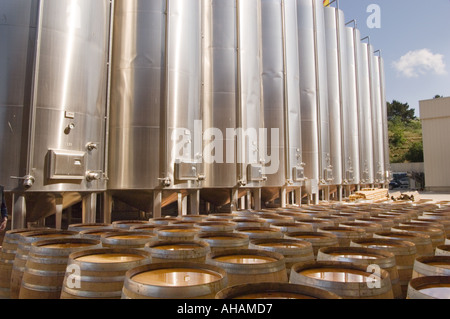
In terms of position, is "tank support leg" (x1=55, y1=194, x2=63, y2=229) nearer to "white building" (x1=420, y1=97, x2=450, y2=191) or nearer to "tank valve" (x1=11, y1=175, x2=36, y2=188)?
→ "tank valve" (x1=11, y1=175, x2=36, y2=188)

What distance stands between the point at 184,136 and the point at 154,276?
899 centimetres

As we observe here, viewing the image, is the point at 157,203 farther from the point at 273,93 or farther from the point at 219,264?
the point at 273,93

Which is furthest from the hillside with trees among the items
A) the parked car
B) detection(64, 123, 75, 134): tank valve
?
detection(64, 123, 75, 134): tank valve

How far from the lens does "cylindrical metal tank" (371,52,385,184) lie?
33469mm

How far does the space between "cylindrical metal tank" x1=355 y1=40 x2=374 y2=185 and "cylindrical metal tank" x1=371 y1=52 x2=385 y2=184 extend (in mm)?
1458

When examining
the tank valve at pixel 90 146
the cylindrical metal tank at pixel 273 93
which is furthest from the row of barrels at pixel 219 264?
the cylindrical metal tank at pixel 273 93

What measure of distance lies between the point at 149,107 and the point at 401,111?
3513 inches

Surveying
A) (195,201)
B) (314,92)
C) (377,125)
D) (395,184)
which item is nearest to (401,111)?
(395,184)

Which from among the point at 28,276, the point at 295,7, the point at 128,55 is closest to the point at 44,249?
the point at 28,276

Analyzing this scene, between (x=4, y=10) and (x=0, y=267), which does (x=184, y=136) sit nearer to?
(x=4, y=10)

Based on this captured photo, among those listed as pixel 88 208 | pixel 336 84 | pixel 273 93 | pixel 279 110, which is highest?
pixel 336 84

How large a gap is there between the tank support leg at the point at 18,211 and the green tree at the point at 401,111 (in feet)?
300

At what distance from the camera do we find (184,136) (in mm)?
12023

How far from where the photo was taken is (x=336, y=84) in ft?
83.4
